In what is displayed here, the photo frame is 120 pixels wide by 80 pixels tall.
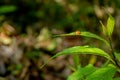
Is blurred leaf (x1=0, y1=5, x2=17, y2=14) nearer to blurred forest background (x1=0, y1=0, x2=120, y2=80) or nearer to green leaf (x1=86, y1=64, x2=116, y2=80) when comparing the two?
blurred forest background (x1=0, y1=0, x2=120, y2=80)

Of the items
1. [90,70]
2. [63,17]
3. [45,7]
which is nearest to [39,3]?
[45,7]

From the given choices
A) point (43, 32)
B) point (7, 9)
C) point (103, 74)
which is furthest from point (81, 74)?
point (7, 9)

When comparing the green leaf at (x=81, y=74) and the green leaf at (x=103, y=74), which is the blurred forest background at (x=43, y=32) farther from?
the green leaf at (x=103, y=74)

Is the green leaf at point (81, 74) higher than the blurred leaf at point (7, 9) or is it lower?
higher

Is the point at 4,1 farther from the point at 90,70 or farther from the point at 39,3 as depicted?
the point at 90,70

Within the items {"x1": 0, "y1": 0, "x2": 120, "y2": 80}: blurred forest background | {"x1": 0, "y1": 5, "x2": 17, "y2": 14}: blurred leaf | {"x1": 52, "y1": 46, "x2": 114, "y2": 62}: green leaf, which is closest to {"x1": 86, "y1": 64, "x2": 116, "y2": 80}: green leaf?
{"x1": 52, "y1": 46, "x2": 114, "y2": 62}: green leaf

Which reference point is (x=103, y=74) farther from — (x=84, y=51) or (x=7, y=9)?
(x=7, y=9)

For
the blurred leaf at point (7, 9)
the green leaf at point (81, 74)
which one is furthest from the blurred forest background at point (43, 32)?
the green leaf at point (81, 74)
